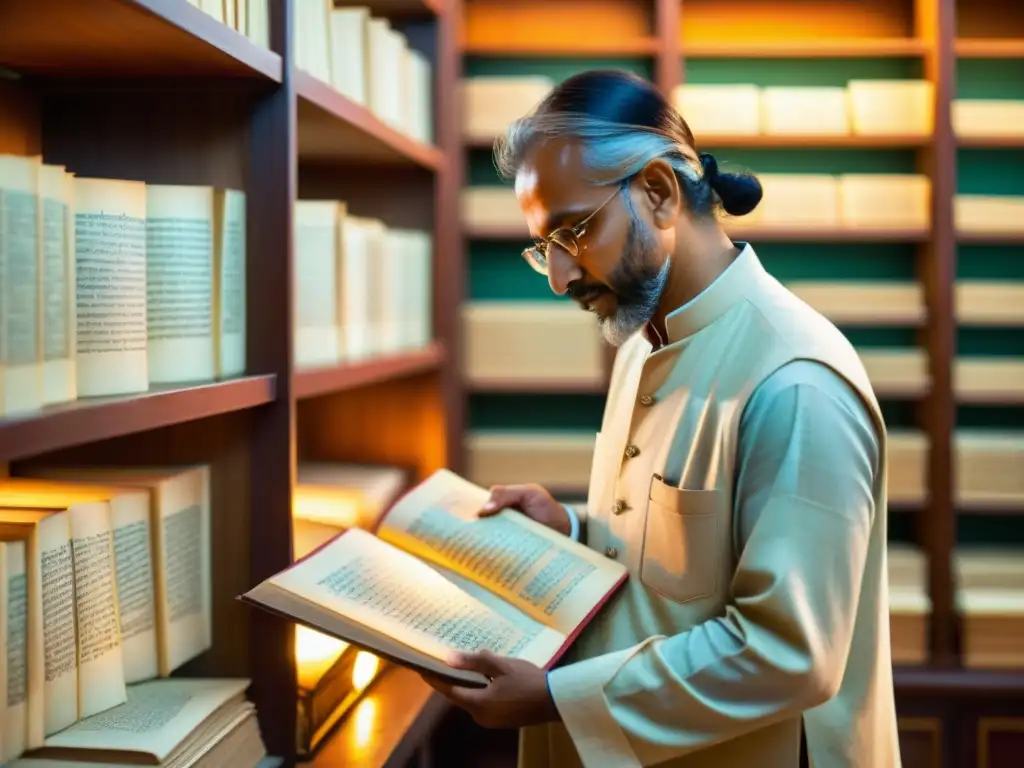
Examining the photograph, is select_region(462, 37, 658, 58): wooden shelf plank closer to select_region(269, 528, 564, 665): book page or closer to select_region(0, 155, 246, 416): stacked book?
select_region(0, 155, 246, 416): stacked book

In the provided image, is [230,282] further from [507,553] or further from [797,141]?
[797,141]

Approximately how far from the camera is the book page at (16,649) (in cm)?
108

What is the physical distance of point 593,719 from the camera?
4.29 ft

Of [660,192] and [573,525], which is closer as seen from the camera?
[660,192]

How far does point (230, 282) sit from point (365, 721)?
2.71 feet

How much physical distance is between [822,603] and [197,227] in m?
0.86

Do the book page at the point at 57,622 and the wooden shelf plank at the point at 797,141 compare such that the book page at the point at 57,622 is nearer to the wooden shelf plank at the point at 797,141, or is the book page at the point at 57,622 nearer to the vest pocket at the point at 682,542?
the vest pocket at the point at 682,542

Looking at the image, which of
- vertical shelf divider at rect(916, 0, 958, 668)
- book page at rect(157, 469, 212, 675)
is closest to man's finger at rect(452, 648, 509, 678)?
book page at rect(157, 469, 212, 675)

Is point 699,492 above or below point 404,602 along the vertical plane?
above

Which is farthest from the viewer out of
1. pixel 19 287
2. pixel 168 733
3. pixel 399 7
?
pixel 399 7

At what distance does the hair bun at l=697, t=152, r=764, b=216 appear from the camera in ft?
5.00

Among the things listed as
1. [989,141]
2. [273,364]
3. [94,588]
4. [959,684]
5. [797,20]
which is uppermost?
[797,20]

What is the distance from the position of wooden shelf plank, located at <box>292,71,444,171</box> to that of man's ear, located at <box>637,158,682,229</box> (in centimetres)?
51

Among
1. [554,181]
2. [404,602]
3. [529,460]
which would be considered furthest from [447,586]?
[529,460]
